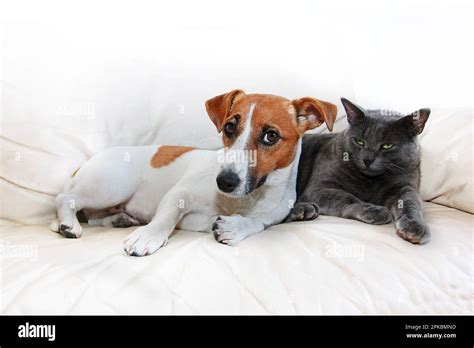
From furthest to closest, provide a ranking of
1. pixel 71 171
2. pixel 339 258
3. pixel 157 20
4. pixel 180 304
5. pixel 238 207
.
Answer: pixel 157 20 → pixel 71 171 → pixel 238 207 → pixel 339 258 → pixel 180 304

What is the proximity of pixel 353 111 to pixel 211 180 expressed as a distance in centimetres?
63

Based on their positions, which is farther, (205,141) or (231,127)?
(205,141)

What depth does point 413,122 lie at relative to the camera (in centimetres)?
187

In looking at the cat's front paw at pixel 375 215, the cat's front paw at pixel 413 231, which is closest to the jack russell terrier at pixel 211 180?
the cat's front paw at pixel 375 215

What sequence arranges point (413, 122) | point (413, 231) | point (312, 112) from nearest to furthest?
point (413, 231), point (312, 112), point (413, 122)

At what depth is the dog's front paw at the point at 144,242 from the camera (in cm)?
148

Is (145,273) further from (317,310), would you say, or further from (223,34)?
(223,34)

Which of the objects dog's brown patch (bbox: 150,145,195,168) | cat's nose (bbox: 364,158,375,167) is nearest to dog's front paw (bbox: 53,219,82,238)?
dog's brown patch (bbox: 150,145,195,168)

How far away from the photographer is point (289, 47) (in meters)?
2.11

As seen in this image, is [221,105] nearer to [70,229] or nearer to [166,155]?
[166,155]

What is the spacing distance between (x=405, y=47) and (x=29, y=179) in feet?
5.43

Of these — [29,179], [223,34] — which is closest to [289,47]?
[223,34]

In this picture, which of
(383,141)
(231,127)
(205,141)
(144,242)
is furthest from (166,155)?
(383,141)

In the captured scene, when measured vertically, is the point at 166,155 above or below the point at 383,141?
below
